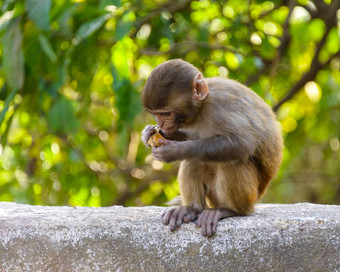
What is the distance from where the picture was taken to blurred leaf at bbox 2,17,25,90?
5.33 metres

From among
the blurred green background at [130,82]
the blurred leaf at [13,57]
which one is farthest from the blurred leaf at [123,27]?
the blurred leaf at [13,57]

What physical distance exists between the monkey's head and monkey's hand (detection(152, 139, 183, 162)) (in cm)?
18

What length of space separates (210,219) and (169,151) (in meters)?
0.55

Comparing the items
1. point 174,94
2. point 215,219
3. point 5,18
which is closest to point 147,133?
point 174,94

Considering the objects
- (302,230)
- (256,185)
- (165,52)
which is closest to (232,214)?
(256,185)

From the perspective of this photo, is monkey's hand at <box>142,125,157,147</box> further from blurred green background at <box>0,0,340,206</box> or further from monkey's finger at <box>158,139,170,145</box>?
blurred green background at <box>0,0,340,206</box>

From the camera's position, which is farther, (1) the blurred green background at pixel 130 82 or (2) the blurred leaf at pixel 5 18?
(1) the blurred green background at pixel 130 82

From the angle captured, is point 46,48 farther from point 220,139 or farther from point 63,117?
point 220,139

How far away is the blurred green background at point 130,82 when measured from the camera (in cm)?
562

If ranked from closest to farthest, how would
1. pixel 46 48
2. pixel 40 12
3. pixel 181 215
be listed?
pixel 181 215, pixel 40 12, pixel 46 48

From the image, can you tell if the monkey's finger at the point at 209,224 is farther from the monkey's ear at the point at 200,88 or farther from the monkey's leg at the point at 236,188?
the monkey's ear at the point at 200,88

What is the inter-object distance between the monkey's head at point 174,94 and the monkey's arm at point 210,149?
0.21 m

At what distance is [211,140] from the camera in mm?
4086

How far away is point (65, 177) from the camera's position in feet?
24.6
